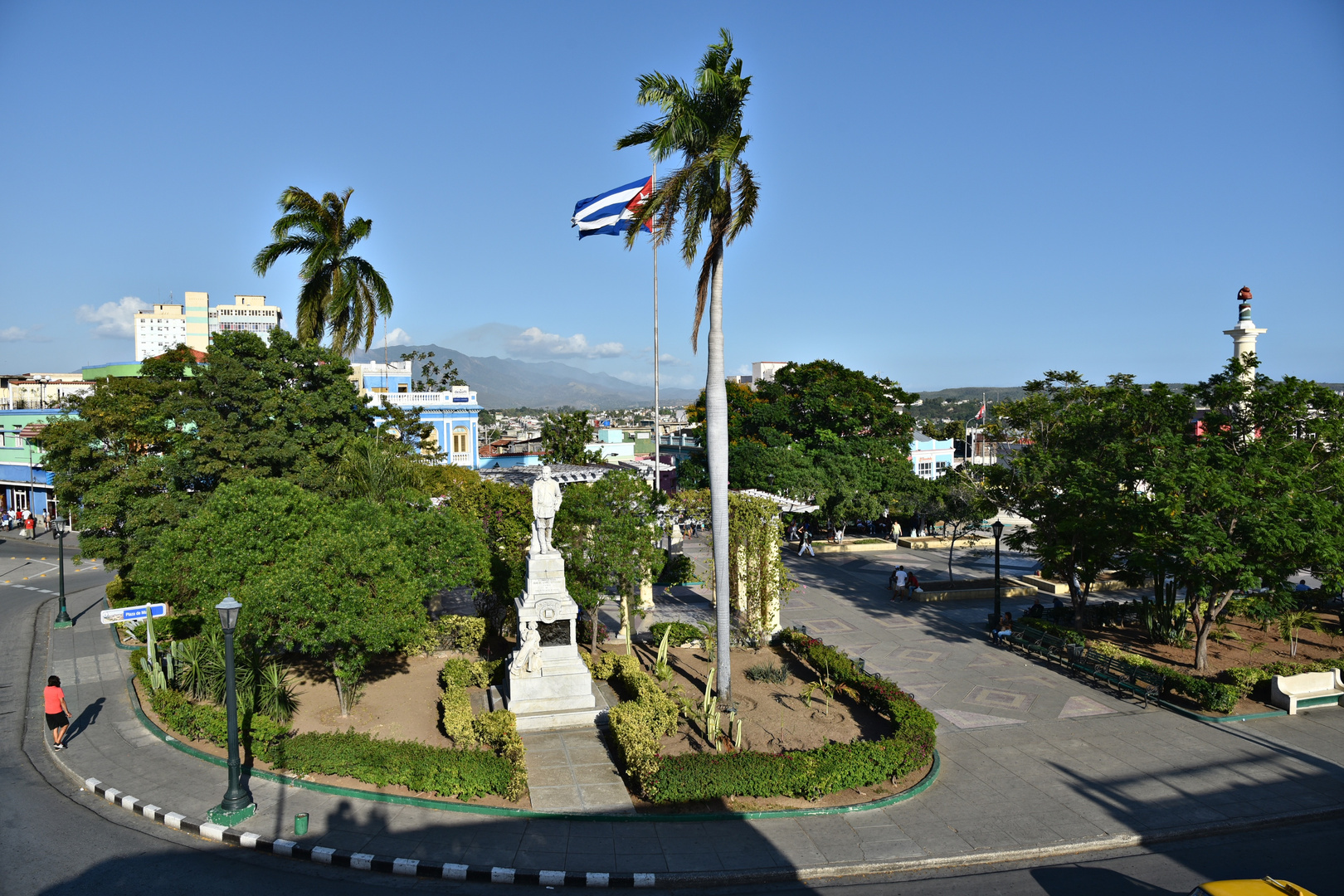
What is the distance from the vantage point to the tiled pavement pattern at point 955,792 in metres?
10.6

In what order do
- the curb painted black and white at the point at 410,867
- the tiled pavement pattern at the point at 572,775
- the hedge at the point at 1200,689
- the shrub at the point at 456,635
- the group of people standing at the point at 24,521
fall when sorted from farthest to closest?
the group of people standing at the point at 24,521, the shrub at the point at 456,635, the hedge at the point at 1200,689, the tiled pavement pattern at the point at 572,775, the curb painted black and white at the point at 410,867

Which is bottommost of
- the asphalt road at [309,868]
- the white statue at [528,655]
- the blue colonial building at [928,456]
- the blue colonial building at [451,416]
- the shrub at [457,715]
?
the asphalt road at [309,868]

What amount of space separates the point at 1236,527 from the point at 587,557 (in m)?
13.6

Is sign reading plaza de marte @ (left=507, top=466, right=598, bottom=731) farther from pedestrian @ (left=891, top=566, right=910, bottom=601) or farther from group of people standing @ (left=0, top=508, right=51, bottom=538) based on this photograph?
group of people standing @ (left=0, top=508, right=51, bottom=538)

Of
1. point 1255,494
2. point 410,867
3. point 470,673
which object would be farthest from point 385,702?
point 1255,494

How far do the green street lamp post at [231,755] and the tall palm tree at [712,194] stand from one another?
8.33 metres

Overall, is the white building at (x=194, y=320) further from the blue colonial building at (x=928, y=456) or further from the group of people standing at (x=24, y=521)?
the blue colonial building at (x=928, y=456)

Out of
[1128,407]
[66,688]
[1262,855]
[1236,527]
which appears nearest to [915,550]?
[1128,407]

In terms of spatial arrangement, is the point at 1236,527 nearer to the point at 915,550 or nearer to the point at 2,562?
the point at 915,550

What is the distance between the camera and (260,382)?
22.2 meters

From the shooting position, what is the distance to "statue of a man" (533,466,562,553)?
16344 millimetres

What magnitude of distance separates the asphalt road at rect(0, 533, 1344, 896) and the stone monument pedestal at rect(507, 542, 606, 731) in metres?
5.42

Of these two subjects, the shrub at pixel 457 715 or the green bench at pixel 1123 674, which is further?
the green bench at pixel 1123 674

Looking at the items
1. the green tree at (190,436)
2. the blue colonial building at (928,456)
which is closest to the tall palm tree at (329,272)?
the green tree at (190,436)
